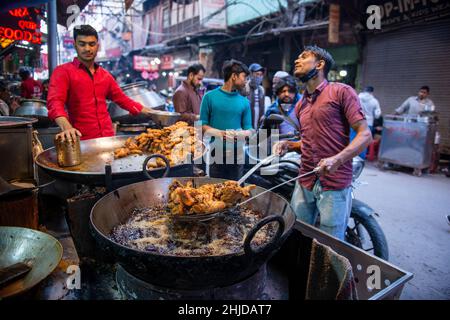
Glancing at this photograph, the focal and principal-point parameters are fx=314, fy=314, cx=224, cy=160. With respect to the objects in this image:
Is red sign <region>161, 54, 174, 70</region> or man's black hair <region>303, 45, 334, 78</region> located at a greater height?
red sign <region>161, 54, 174, 70</region>

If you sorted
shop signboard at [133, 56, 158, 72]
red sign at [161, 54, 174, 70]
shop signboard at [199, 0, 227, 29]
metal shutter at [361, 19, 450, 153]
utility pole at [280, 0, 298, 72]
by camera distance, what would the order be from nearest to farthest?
metal shutter at [361, 19, 450, 153], utility pole at [280, 0, 298, 72], shop signboard at [199, 0, 227, 29], red sign at [161, 54, 174, 70], shop signboard at [133, 56, 158, 72]

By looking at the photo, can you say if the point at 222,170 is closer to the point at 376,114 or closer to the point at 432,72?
the point at 376,114

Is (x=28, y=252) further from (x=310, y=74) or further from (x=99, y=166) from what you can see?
(x=310, y=74)

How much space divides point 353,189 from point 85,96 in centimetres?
349

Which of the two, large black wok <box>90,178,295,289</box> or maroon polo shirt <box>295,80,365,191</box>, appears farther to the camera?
maroon polo shirt <box>295,80,365,191</box>

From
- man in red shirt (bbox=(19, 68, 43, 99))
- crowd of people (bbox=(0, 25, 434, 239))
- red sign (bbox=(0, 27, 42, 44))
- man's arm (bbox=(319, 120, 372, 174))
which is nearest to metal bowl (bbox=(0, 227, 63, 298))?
crowd of people (bbox=(0, 25, 434, 239))

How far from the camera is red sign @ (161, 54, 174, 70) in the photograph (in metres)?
22.9

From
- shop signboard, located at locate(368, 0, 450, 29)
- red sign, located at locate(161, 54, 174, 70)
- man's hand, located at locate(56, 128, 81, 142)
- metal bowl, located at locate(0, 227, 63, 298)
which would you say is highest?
red sign, located at locate(161, 54, 174, 70)

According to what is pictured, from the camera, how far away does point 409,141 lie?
902cm

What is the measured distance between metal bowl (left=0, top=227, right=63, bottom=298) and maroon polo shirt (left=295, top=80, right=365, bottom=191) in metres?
2.31

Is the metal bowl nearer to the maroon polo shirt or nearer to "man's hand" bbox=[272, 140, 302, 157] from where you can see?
"man's hand" bbox=[272, 140, 302, 157]

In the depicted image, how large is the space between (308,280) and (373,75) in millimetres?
11312
